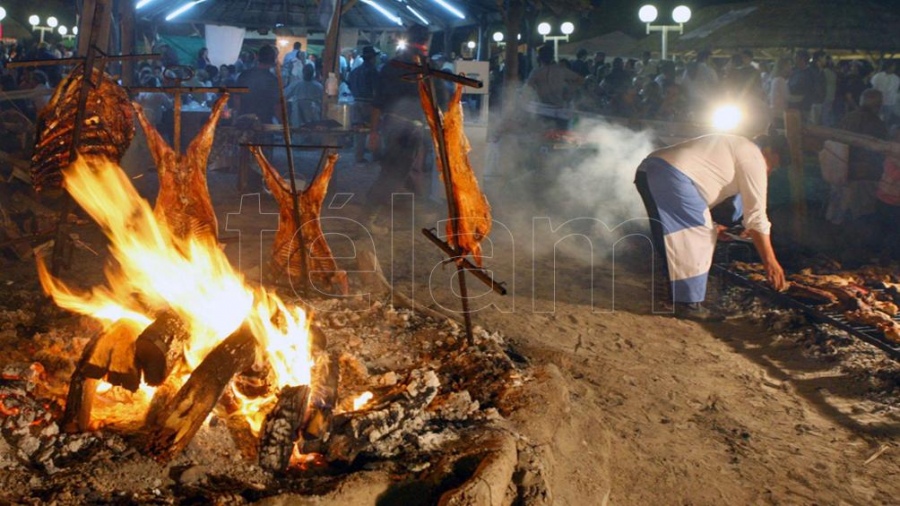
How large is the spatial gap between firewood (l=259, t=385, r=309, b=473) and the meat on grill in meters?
2.62

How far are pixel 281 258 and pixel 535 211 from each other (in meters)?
6.10

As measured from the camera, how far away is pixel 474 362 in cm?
518

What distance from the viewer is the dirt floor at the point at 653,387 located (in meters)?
4.31

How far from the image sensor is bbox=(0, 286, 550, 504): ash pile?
3359 mm

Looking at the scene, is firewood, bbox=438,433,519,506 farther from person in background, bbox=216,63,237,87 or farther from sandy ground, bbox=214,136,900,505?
person in background, bbox=216,63,237,87

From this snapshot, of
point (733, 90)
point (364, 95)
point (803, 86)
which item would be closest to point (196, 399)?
point (364, 95)

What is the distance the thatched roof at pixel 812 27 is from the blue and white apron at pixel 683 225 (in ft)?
35.8

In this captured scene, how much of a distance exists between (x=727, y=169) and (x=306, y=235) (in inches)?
155

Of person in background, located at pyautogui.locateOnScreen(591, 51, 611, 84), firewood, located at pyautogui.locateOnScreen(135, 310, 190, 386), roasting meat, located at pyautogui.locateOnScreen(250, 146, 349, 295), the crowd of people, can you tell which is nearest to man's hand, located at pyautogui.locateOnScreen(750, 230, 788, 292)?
roasting meat, located at pyautogui.locateOnScreen(250, 146, 349, 295)

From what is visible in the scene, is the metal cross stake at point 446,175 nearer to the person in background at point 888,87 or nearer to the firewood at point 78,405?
the firewood at point 78,405

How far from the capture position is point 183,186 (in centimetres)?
600

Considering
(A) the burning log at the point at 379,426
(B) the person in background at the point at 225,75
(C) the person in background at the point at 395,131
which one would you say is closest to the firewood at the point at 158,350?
(A) the burning log at the point at 379,426

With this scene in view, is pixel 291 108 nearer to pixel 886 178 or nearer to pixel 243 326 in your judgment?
pixel 886 178

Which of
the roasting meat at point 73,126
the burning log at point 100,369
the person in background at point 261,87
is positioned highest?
the person in background at point 261,87
